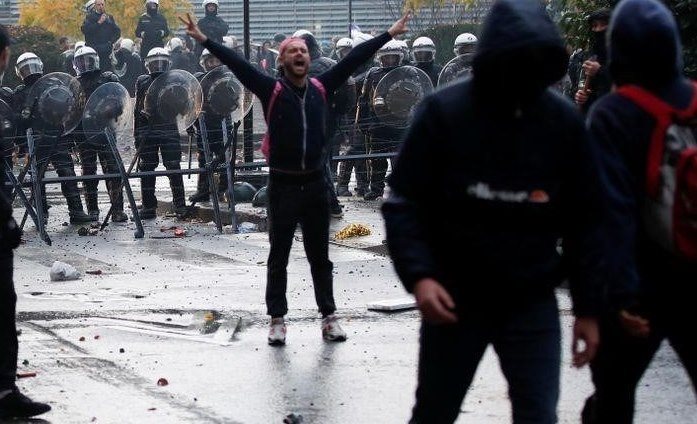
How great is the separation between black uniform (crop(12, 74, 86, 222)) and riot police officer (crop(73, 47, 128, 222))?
206 millimetres

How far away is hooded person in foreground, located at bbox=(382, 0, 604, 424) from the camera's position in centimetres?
425

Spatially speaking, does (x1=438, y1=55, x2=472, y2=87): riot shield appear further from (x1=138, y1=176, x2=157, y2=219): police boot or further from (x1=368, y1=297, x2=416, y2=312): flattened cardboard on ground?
(x1=368, y1=297, x2=416, y2=312): flattened cardboard on ground

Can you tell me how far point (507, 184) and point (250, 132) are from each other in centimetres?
1452

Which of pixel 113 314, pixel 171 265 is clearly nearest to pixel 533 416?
pixel 113 314

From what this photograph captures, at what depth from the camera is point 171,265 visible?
13125mm

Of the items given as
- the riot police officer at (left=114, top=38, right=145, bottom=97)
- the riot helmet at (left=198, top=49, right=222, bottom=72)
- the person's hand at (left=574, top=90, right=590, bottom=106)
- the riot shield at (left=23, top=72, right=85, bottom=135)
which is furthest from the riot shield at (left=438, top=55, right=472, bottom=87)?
the riot police officer at (left=114, top=38, right=145, bottom=97)

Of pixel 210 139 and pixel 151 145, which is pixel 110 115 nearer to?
pixel 151 145

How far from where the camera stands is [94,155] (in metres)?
17.5

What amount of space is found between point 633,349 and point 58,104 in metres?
12.5

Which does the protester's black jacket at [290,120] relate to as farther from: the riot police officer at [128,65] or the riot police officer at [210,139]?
the riot police officer at [128,65]

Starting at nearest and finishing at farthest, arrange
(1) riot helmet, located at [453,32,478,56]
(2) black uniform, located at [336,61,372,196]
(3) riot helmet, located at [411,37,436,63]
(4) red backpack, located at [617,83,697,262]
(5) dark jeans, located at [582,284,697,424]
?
(4) red backpack, located at [617,83,697,262], (5) dark jeans, located at [582,284,697,424], (2) black uniform, located at [336,61,372,196], (3) riot helmet, located at [411,37,436,63], (1) riot helmet, located at [453,32,478,56]

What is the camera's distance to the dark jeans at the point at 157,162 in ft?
56.9

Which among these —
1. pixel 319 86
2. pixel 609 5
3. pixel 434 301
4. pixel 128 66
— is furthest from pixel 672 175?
pixel 128 66

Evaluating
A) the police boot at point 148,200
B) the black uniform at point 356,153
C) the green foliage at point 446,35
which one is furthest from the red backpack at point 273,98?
the green foliage at point 446,35
